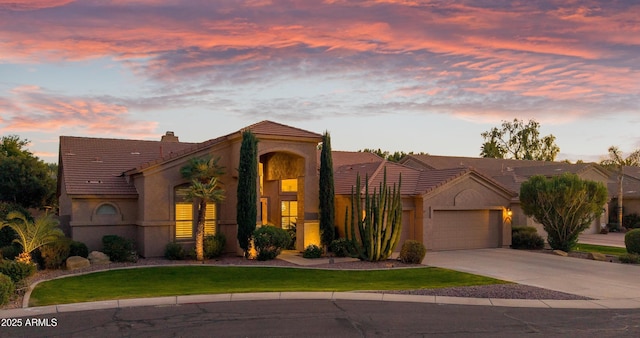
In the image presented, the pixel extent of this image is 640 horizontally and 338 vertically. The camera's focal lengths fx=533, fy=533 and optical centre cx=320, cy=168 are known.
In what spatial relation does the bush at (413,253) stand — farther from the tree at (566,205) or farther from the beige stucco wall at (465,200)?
the tree at (566,205)

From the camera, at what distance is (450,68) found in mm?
26141

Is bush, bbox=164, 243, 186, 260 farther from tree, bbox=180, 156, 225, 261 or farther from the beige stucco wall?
the beige stucco wall

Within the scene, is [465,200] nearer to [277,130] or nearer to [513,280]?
[513,280]

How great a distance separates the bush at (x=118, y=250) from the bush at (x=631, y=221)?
126 feet

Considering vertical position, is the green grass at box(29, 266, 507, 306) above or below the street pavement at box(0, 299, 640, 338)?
below

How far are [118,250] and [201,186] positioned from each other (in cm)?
425

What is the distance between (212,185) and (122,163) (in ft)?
22.5

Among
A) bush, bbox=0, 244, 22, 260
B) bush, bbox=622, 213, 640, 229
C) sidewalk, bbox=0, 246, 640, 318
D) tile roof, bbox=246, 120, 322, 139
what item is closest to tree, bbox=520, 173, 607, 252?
tile roof, bbox=246, 120, 322, 139

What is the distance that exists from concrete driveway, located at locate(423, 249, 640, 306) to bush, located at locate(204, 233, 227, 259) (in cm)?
890

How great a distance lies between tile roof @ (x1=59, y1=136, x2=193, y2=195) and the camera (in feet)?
79.1

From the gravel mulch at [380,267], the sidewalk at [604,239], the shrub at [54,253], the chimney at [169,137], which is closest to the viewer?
the gravel mulch at [380,267]

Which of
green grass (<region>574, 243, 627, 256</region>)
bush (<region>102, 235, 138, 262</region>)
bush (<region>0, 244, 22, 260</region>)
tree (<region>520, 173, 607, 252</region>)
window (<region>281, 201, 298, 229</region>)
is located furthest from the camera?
window (<region>281, 201, 298, 229</region>)

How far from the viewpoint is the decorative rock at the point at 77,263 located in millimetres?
19847

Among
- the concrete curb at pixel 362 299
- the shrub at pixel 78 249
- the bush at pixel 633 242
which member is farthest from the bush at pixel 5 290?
the bush at pixel 633 242
